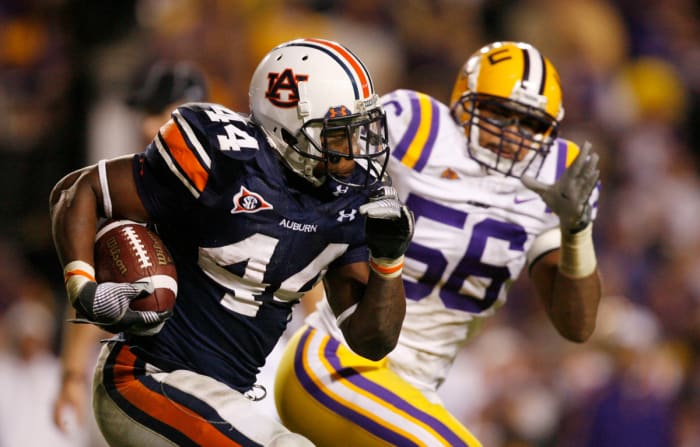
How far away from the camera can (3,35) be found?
938 centimetres

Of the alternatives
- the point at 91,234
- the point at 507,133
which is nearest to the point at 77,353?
the point at 91,234

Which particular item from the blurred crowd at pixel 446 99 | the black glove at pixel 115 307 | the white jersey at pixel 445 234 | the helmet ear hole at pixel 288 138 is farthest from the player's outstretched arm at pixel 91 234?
the blurred crowd at pixel 446 99

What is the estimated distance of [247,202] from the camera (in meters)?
3.10

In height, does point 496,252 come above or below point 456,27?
above

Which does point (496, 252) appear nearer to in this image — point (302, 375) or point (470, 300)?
point (470, 300)

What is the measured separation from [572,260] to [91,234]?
5.06 feet

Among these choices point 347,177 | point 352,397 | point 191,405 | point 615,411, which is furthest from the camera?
point 615,411

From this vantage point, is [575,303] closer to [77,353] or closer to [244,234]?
[244,234]

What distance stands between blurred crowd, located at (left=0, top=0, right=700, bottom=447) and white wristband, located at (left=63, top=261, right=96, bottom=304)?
13.5 ft

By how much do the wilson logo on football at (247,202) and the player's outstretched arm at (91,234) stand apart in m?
0.25

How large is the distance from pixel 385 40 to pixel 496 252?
205 inches

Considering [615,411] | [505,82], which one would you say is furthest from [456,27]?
[505,82]

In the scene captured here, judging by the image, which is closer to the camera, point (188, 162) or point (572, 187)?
point (188, 162)

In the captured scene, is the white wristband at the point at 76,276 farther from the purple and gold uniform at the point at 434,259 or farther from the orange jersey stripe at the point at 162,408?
the purple and gold uniform at the point at 434,259
